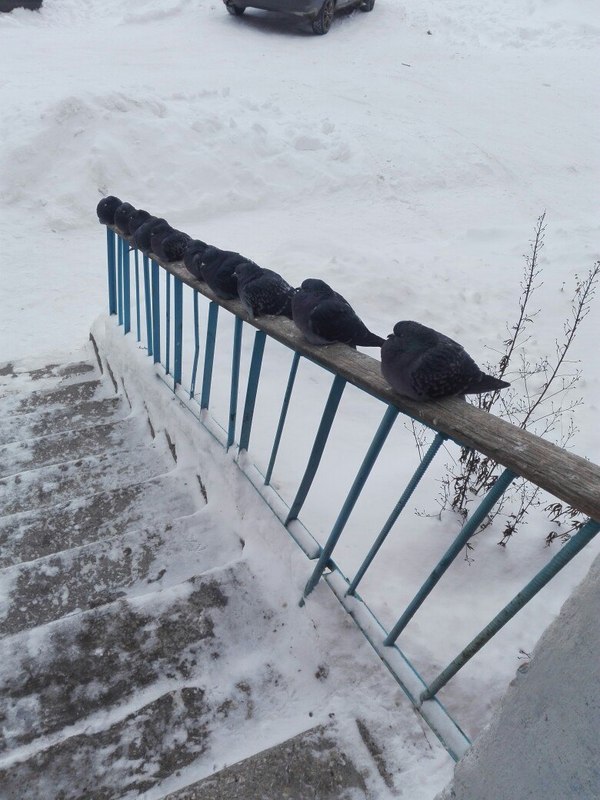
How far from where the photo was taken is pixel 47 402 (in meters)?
3.68

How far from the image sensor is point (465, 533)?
120cm

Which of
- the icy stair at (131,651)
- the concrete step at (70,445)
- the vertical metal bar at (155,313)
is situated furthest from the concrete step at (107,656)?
the vertical metal bar at (155,313)

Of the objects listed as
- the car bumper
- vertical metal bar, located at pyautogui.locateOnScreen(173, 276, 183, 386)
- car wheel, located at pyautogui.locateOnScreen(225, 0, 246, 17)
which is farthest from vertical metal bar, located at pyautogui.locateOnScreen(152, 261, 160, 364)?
car wheel, located at pyautogui.locateOnScreen(225, 0, 246, 17)

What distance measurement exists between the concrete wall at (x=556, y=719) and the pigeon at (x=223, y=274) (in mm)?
1509

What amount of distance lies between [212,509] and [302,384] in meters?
1.61

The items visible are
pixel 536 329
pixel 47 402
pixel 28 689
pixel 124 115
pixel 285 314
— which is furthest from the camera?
pixel 124 115

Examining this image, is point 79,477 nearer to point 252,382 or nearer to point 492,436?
point 252,382

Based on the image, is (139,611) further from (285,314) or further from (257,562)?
(285,314)

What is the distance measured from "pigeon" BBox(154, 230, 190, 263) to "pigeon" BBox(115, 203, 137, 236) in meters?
0.75

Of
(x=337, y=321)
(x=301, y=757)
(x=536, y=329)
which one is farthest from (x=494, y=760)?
(x=536, y=329)

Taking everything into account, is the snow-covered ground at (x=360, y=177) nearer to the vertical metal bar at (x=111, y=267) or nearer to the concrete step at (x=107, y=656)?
the concrete step at (x=107, y=656)

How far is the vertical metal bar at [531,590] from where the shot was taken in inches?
35.4

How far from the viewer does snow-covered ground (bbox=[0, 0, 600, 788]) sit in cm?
232

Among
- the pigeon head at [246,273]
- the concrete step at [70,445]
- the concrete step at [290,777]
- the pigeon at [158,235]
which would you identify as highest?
the pigeon head at [246,273]
